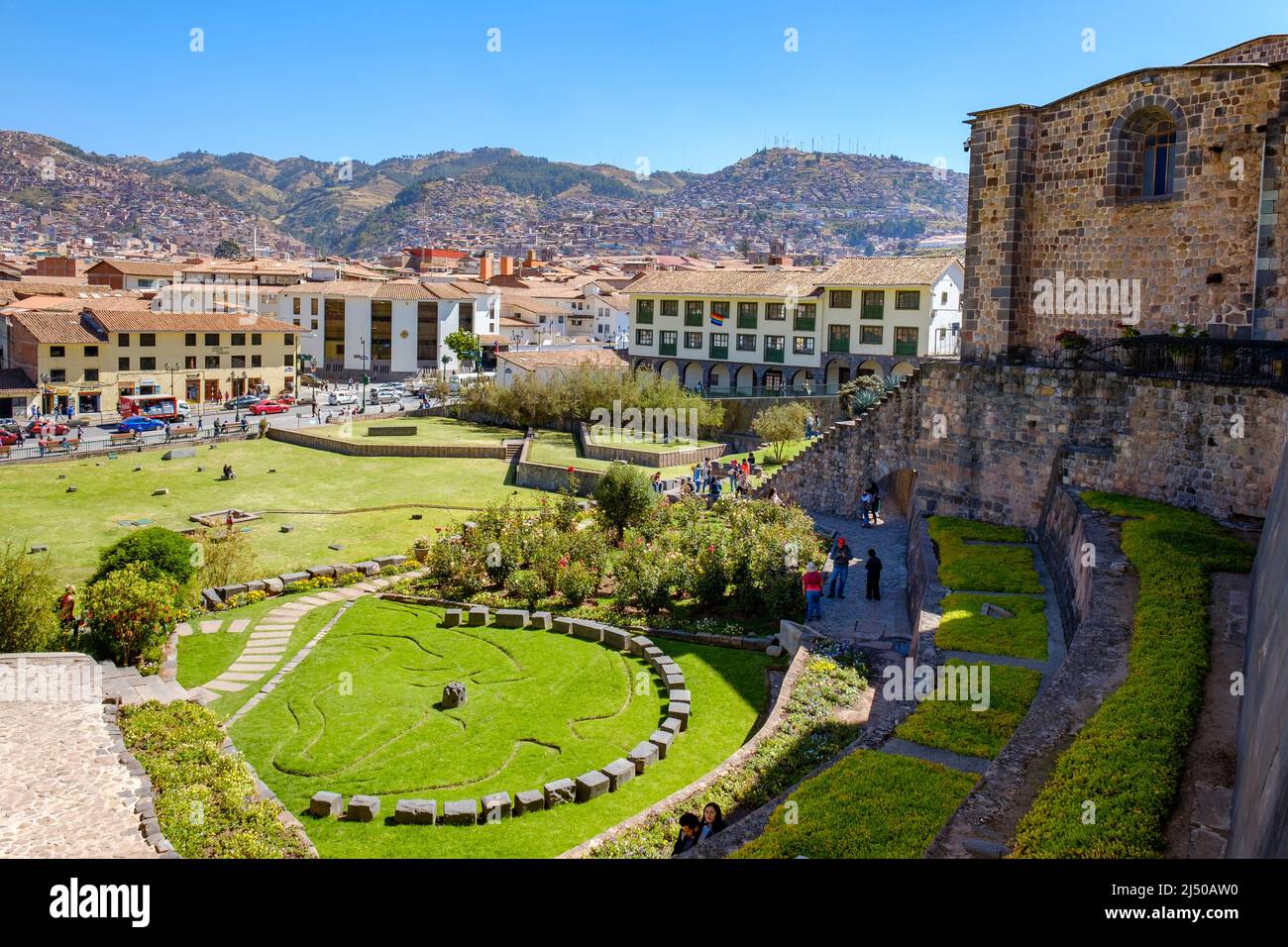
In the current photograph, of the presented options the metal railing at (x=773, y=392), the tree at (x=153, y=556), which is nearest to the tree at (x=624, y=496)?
the tree at (x=153, y=556)

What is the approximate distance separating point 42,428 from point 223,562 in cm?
3163

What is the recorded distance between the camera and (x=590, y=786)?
13164 millimetres

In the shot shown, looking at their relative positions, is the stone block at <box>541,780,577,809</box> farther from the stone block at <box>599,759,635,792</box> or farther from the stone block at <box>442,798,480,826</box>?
the stone block at <box>442,798,480,826</box>

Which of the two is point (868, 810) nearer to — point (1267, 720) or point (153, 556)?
point (1267, 720)

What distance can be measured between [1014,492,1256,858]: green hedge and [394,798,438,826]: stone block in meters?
6.96

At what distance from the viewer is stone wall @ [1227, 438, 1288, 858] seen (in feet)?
18.1

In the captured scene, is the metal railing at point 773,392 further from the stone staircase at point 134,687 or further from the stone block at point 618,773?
the stone block at point 618,773

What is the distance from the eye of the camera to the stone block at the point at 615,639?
63.2ft

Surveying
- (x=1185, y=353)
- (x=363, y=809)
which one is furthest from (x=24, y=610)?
(x=1185, y=353)

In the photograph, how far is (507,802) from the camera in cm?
1276

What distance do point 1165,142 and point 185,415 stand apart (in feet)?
165

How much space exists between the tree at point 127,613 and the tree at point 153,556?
76.2 inches

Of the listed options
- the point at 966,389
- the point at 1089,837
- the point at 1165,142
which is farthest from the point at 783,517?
the point at 1089,837
